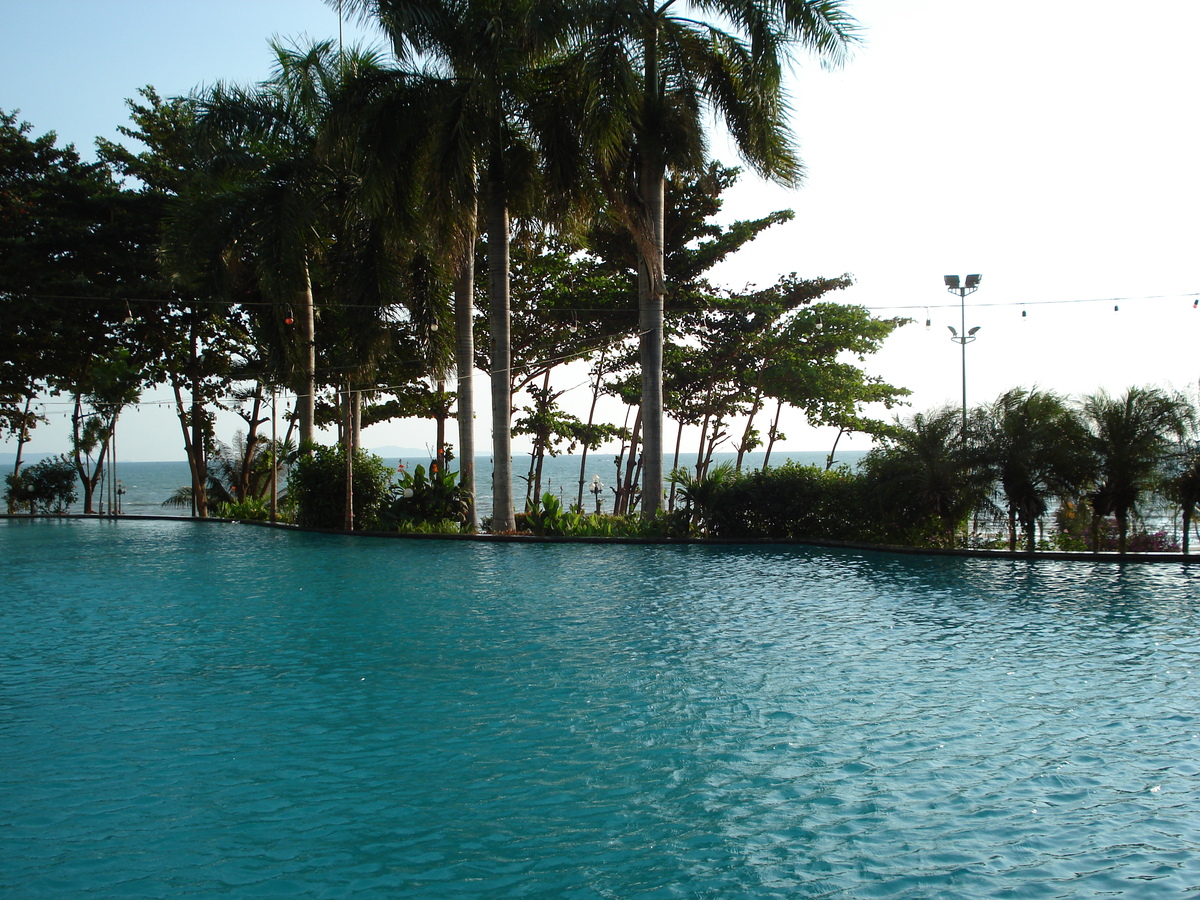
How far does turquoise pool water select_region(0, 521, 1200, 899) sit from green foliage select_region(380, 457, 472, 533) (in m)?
7.81

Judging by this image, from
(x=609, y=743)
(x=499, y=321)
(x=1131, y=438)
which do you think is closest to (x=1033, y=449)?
(x=1131, y=438)

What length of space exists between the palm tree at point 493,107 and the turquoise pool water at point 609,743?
25.9ft

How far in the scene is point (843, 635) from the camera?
9.71m

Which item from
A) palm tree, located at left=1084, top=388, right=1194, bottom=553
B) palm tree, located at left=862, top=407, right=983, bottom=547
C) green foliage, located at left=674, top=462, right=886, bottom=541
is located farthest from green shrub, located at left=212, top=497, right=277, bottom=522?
palm tree, located at left=1084, top=388, right=1194, bottom=553

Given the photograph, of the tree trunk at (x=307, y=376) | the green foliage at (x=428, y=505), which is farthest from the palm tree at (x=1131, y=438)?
the tree trunk at (x=307, y=376)

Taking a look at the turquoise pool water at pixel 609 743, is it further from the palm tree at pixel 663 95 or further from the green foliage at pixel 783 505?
the palm tree at pixel 663 95

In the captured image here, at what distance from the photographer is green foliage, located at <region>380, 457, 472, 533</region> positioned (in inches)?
798

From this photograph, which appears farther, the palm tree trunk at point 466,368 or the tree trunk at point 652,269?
the palm tree trunk at point 466,368

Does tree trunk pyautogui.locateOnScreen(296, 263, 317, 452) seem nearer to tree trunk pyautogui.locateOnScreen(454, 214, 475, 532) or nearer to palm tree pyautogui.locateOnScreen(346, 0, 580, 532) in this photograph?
tree trunk pyautogui.locateOnScreen(454, 214, 475, 532)

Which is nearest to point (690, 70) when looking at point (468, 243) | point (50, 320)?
point (468, 243)

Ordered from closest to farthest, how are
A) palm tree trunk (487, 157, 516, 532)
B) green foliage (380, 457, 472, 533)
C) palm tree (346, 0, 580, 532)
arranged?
palm tree (346, 0, 580, 532) < palm tree trunk (487, 157, 516, 532) < green foliage (380, 457, 472, 533)

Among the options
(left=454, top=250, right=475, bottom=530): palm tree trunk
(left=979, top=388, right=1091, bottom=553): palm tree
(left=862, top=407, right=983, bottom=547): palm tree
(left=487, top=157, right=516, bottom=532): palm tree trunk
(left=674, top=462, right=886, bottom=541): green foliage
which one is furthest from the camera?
(left=454, top=250, right=475, bottom=530): palm tree trunk

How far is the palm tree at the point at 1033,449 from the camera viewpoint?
1424 cm

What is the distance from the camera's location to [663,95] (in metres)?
17.5
